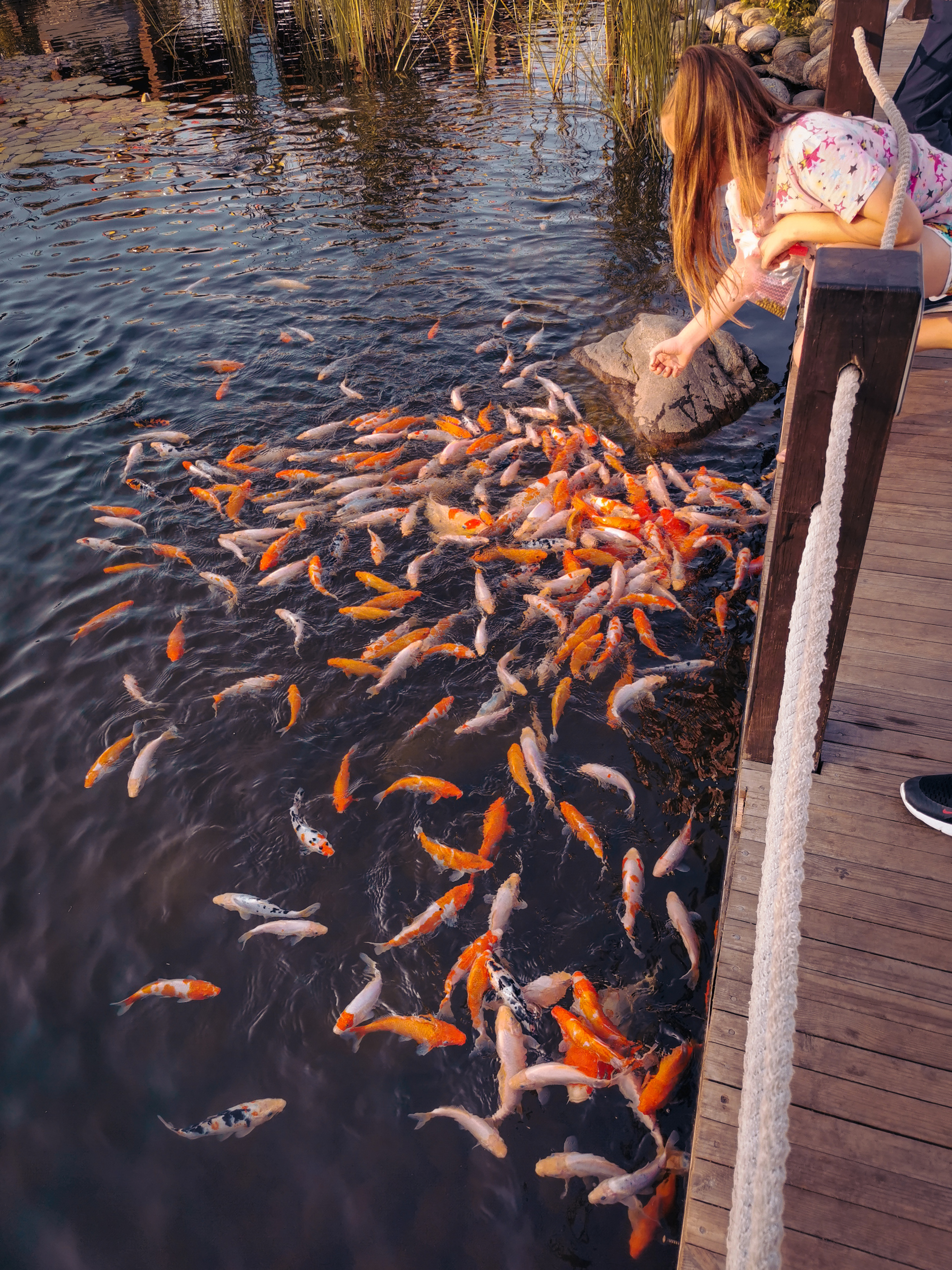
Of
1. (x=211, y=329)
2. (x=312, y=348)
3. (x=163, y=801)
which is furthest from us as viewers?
(x=211, y=329)

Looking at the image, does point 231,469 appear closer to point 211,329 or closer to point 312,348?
point 312,348

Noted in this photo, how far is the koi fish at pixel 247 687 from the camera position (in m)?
5.20

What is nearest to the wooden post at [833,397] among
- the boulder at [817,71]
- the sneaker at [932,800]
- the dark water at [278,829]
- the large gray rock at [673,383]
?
the sneaker at [932,800]

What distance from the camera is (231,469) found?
703 centimetres

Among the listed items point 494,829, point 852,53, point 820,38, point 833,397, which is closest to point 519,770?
point 494,829

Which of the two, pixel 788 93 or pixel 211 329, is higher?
pixel 788 93

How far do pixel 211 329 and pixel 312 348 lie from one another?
155cm

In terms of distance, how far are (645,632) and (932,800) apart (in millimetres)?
2365

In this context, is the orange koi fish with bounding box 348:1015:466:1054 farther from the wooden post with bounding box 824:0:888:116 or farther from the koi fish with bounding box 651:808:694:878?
the wooden post with bounding box 824:0:888:116

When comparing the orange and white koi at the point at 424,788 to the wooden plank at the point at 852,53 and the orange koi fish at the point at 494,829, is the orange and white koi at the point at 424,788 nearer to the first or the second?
the orange koi fish at the point at 494,829

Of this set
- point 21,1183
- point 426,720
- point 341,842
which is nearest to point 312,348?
point 426,720

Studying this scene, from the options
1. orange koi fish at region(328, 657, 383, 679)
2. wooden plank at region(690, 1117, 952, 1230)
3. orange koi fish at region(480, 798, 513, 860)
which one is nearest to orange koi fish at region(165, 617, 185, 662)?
orange koi fish at region(328, 657, 383, 679)

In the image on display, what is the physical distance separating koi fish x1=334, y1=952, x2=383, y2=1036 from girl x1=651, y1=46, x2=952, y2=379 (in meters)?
3.70

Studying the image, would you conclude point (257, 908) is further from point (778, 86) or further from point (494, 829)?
point (778, 86)
